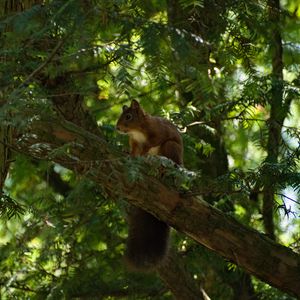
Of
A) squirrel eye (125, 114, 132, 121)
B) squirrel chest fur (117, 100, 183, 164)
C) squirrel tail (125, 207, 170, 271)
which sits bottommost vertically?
squirrel tail (125, 207, 170, 271)

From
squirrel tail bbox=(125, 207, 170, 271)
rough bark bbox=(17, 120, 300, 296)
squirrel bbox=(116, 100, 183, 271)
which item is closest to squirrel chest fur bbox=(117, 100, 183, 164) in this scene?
squirrel bbox=(116, 100, 183, 271)

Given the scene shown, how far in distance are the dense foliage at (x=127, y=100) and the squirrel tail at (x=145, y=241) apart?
0.23 m

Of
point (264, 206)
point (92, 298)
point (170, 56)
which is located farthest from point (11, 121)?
point (264, 206)

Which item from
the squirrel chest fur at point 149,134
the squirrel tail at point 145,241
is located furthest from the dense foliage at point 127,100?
the squirrel tail at point 145,241

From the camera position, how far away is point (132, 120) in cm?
482

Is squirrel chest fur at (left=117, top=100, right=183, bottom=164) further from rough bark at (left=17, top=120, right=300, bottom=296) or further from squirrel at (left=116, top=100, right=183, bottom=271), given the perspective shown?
rough bark at (left=17, top=120, right=300, bottom=296)

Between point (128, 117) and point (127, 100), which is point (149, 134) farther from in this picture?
point (127, 100)

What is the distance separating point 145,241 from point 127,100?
1638mm

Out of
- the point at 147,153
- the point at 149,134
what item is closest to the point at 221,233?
the point at 147,153

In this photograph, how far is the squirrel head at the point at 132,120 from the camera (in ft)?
15.7

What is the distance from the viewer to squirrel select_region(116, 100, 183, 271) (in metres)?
3.76

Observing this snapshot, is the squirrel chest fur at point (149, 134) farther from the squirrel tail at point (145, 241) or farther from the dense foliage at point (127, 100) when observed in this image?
the squirrel tail at point (145, 241)

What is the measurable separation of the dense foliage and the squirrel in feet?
0.45

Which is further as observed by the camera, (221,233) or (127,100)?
(127,100)
